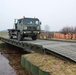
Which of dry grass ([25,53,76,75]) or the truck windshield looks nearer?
dry grass ([25,53,76,75])

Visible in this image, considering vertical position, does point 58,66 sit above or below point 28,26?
below

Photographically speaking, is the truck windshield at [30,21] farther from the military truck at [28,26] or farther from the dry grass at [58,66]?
the dry grass at [58,66]

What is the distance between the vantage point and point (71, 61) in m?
9.39

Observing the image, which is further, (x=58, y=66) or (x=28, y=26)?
(x=28, y=26)

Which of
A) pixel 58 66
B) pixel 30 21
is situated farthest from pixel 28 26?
pixel 58 66

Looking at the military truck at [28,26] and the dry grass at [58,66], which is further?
the military truck at [28,26]

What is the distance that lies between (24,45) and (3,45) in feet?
37.8

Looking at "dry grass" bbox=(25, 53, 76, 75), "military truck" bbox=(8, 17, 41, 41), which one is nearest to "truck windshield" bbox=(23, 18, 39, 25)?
"military truck" bbox=(8, 17, 41, 41)

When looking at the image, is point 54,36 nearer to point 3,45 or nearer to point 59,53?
point 3,45

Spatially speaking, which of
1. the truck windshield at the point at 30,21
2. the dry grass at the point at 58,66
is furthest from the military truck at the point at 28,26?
the dry grass at the point at 58,66

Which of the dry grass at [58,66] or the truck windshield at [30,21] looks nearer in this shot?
the dry grass at [58,66]

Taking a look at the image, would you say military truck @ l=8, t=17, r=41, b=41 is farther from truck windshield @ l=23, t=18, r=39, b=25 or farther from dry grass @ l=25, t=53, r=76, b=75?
dry grass @ l=25, t=53, r=76, b=75

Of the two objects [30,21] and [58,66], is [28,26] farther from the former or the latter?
[58,66]

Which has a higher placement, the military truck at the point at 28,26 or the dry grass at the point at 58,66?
the military truck at the point at 28,26
